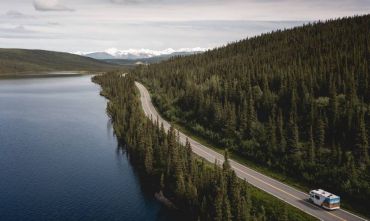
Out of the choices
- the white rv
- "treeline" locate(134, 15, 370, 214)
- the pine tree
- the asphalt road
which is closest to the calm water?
the asphalt road

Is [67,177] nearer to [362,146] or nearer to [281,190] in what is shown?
[281,190]

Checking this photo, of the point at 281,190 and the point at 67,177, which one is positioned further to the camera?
the point at 67,177

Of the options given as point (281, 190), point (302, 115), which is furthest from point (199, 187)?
point (302, 115)

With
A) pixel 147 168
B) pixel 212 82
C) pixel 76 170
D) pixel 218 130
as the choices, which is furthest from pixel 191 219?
pixel 212 82

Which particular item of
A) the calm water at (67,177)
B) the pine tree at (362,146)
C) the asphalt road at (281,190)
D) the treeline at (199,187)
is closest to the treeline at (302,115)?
the pine tree at (362,146)

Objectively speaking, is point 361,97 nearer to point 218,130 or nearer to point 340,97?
point 340,97

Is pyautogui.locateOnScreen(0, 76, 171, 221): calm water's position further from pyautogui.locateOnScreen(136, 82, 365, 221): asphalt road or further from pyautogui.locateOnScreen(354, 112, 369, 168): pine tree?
pyautogui.locateOnScreen(354, 112, 369, 168): pine tree
